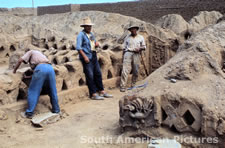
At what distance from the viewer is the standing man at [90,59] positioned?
223 inches

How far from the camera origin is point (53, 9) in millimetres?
21656

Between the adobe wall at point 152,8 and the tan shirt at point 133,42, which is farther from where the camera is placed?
the adobe wall at point 152,8

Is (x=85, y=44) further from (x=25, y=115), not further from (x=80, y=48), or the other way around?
(x=25, y=115)

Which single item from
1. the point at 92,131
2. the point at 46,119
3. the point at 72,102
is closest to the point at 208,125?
the point at 92,131

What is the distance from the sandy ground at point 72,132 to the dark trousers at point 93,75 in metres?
0.92

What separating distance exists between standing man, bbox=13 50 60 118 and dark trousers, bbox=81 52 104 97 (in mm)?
1247

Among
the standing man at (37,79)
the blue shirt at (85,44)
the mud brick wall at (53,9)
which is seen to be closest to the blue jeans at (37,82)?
the standing man at (37,79)

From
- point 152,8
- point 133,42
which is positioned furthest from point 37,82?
point 152,8

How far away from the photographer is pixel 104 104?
5.57m

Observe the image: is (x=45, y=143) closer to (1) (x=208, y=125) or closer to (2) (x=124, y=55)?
(1) (x=208, y=125)

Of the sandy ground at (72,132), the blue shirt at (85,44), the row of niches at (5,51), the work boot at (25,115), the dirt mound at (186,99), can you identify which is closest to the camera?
the dirt mound at (186,99)

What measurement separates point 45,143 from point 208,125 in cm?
215

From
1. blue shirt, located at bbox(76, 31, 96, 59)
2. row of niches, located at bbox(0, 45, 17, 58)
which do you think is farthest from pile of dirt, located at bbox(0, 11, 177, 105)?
blue shirt, located at bbox(76, 31, 96, 59)

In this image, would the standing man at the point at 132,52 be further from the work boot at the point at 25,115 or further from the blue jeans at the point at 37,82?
the work boot at the point at 25,115
